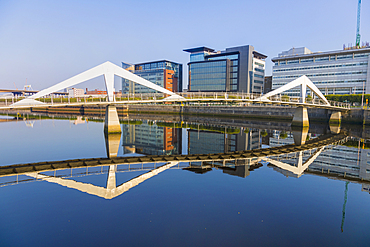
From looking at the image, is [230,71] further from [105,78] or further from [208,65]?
[105,78]

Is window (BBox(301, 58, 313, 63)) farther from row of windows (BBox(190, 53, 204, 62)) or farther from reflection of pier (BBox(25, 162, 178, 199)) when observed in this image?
reflection of pier (BBox(25, 162, 178, 199))

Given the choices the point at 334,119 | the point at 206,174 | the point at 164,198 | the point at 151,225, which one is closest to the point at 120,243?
the point at 151,225

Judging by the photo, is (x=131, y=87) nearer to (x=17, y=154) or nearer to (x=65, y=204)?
(x=17, y=154)

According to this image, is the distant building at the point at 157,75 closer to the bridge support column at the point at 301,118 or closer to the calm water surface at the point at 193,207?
the bridge support column at the point at 301,118

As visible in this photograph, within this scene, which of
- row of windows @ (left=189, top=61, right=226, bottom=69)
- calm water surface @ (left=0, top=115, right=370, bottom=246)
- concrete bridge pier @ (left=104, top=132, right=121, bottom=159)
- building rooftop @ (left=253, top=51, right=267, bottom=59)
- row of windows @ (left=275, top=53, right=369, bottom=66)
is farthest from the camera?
building rooftop @ (left=253, top=51, right=267, bottom=59)

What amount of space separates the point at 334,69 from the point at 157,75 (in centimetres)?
7144

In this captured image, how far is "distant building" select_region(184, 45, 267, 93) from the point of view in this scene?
Result: 3509 inches

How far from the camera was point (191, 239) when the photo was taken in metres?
6.91

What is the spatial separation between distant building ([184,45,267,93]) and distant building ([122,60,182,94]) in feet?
58.6

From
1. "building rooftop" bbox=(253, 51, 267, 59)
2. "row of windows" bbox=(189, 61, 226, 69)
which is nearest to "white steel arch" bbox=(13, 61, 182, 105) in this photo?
"row of windows" bbox=(189, 61, 226, 69)

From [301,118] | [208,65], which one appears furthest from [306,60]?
[301,118]

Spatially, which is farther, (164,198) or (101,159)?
(101,159)

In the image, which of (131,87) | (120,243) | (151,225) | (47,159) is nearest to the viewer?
(120,243)

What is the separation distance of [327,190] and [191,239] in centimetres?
815
